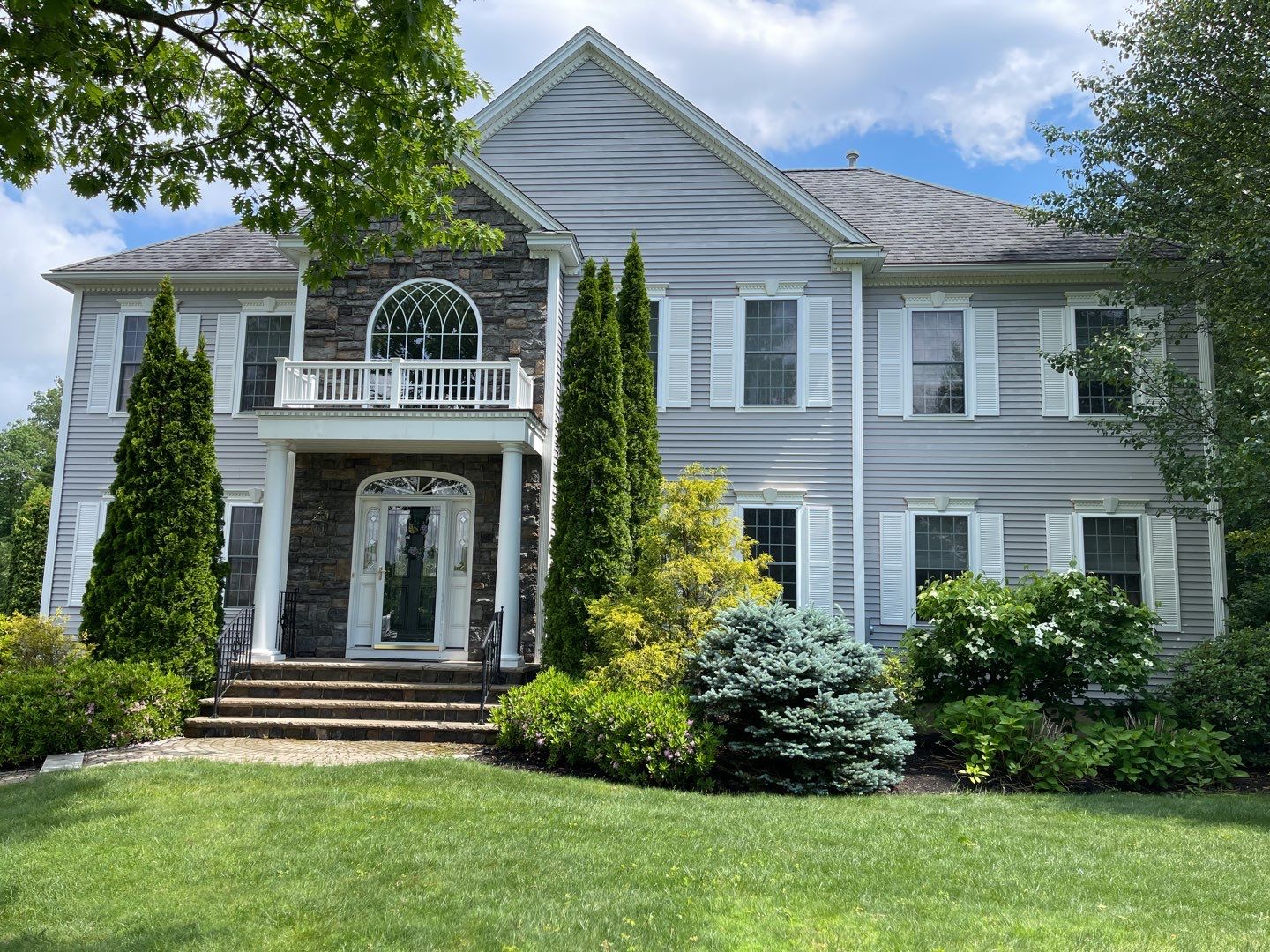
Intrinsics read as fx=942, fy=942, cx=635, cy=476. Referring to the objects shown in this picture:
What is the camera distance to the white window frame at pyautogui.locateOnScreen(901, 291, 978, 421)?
45.5 ft

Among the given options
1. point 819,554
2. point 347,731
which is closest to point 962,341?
point 819,554

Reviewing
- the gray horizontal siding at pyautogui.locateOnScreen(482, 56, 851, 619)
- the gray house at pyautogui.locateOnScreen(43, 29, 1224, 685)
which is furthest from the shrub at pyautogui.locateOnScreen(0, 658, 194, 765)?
the gray horizontal siding at pyautogui.locateOnScreen(482, 56, 851, 619)

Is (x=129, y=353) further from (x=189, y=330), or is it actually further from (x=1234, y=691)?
(x=1234, y=691)

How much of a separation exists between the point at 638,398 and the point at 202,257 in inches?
323

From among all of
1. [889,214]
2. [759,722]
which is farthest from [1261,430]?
[889,214]

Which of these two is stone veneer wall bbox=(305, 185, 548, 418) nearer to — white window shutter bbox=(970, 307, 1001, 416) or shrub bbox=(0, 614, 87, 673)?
shrub bbox=(0, 614, 87, 673)

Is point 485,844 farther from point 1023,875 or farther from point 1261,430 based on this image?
point 1261,430

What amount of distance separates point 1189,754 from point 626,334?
7.81 meters

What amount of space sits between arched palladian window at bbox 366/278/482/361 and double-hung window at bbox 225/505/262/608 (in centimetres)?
363

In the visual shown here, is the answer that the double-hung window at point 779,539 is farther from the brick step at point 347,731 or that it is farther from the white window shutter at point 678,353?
the brick step at point 347,731

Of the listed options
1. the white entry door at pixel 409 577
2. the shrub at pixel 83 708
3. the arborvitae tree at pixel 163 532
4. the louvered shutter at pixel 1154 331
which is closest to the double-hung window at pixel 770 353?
the white entry door at pixel 409 577

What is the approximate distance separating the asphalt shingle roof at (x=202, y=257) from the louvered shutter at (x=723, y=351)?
21.7 ft

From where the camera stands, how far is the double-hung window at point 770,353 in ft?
45.9

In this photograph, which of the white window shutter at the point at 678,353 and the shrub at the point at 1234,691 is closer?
the shrub at the point at 1234,691
